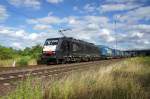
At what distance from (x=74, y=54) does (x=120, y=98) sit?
97.7ft

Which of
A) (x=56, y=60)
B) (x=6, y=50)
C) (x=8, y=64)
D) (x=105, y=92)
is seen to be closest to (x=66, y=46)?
(x=56, y=60)

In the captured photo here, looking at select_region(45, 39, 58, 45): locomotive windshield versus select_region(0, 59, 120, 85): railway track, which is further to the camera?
select_region(45, 39, 58, 45): locomotive windshield

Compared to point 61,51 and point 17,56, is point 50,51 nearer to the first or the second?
point 61,51

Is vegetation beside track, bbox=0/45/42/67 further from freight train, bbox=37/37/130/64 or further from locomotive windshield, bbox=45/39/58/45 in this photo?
locomotive windshield, bbox=45/39/58/45

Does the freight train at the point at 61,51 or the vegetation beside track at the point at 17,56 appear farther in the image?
the vegetation beside track at the point at 17,56

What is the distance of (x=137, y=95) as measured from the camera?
9.12 metres

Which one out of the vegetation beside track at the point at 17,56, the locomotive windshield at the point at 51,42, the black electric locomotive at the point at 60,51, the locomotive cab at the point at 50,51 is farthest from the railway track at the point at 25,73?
the vegetation beside track at the point at 17,56

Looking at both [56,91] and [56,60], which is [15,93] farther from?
[56,60]

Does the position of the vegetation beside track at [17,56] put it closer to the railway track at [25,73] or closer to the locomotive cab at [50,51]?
the locomotive cab at [50,51]

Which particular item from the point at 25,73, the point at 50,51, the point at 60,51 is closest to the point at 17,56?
the point at 50,51

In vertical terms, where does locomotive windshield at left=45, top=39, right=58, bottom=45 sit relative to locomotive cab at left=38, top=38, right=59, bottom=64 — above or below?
above

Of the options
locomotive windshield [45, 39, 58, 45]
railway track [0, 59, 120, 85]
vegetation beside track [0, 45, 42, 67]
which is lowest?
railway track [0, 59, 120, 85]

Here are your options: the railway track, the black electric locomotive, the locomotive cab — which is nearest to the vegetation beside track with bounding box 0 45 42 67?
the black electric locomotive

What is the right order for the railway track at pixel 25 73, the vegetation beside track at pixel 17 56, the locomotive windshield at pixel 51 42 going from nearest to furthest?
the railway track at pixel 25 73 → the locomotive windshield at pixel 51 42 → the vegetation beside track at pixel 17 56
